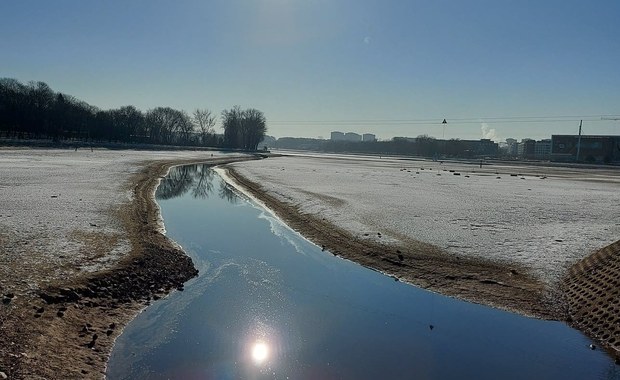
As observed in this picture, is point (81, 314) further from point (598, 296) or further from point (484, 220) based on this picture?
point (484, 220)

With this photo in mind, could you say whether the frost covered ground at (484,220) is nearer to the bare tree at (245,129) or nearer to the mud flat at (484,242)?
the mud flat at (484,242)

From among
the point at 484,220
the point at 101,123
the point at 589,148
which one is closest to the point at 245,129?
the point at 101,123

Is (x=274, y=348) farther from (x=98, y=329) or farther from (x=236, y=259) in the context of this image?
(x=236, y=259)

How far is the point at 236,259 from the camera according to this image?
1703cm

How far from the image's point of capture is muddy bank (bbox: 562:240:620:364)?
1099 centimetres

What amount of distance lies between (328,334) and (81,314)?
222 inches

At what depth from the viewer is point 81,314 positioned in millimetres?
10430

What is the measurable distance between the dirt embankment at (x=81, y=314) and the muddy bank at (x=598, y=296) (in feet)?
35.8

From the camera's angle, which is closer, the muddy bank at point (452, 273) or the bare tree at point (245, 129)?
the muddy bank at point (452, 273)

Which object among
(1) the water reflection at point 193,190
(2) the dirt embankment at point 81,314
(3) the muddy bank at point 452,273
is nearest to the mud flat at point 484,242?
(3) the muddy bank at point 452,273

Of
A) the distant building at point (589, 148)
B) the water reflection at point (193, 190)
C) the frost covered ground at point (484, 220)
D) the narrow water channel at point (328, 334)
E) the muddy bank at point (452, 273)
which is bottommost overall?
the water reflection at point (193, 190)

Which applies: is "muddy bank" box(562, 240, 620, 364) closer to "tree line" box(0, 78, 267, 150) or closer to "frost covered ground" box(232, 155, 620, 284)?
"frost covered ground" box(232, 155, 620, 284)

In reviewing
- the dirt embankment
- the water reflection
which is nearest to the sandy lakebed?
the dirt embankment

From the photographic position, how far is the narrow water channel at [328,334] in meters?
9.14
